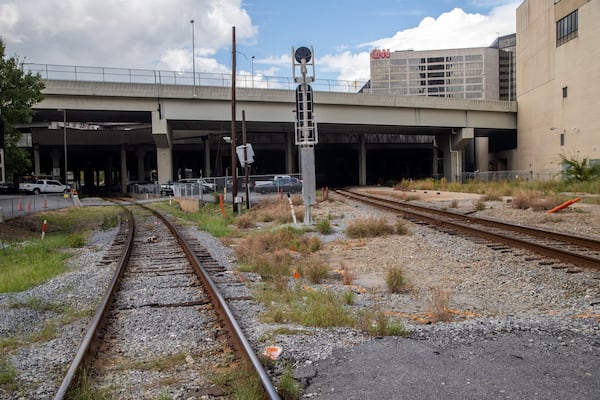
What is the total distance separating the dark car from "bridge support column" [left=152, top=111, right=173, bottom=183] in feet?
42.2

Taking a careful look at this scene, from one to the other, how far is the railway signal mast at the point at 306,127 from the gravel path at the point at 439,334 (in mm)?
7074

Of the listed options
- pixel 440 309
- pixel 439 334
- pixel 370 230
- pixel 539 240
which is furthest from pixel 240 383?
pixel 370 230

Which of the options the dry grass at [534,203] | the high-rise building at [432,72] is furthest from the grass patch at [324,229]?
the high-rise building at [432,72]

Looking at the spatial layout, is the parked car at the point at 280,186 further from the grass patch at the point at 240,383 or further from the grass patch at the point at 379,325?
the grass patch at the point at 240,383

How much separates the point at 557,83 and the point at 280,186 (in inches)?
1168

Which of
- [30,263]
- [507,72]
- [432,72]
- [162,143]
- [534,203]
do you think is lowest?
[30,263]

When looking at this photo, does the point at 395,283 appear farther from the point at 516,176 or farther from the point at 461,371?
the point at 516,176

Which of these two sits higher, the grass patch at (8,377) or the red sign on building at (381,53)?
the red sign on building at (381,53)

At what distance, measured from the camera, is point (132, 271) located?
38.0 ft

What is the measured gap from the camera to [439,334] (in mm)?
6230

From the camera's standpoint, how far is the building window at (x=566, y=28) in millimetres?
49000

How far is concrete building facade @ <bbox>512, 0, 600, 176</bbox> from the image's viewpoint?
47.1m

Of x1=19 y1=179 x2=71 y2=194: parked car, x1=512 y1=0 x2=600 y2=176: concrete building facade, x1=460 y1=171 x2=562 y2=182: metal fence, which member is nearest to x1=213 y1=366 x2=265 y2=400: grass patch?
x1=512 y1=0 x2=600 y2=176: concrete building facade

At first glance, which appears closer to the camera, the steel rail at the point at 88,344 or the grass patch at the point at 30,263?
the steel rail at the point at 88,344
